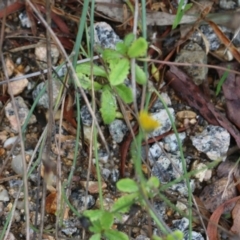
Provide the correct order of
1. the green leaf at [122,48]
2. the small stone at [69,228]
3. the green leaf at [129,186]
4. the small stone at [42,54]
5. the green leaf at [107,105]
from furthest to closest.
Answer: the small stone at [42,54] → the small stone at [69,228] → the green leaf at [107,105] → the green leaf at [122,48] → the green leaf at [129,186]

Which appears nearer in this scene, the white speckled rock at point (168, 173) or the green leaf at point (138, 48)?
the green leaf at point (138, 48)

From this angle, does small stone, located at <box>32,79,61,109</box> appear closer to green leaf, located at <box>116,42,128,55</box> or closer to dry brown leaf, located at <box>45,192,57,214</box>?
dry brown leaf, located at <box>45,192,57,214</box>

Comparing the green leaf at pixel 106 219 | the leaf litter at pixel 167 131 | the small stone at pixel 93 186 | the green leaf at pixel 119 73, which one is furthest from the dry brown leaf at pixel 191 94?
the green leaf at pixel 106 219

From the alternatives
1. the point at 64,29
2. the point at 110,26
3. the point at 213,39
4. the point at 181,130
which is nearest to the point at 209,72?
the point at 213,39

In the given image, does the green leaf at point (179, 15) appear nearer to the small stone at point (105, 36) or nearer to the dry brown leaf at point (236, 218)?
the small stone at point (105, 36)

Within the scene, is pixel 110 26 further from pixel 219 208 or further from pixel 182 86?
pixel 219 208

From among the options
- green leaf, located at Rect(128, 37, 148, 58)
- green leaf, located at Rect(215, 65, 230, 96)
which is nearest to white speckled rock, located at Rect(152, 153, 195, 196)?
green leaf, located at Rect(215, 65, 230, 96)

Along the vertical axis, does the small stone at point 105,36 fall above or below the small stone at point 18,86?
above
